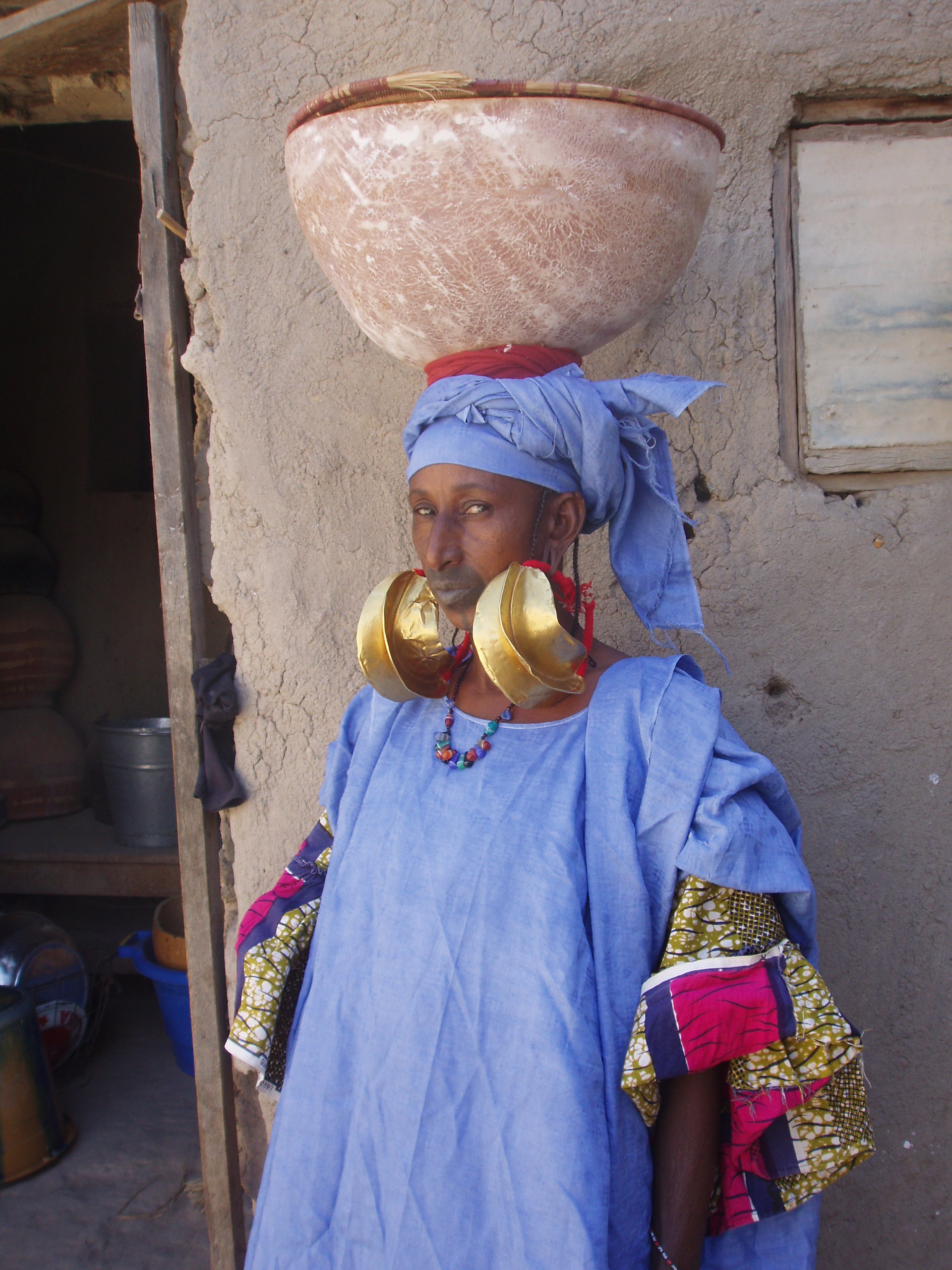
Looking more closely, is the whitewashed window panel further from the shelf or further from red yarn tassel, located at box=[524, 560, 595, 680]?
the shelf

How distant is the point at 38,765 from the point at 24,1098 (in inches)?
78.6

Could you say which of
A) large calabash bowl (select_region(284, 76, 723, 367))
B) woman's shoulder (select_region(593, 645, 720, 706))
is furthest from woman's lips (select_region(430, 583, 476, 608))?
large calabash bowl (select_region(284, 76, 723, 367))

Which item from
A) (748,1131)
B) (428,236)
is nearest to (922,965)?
(748,1131)

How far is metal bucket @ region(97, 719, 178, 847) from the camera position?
3.58 metres

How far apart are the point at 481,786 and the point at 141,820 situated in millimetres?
2730

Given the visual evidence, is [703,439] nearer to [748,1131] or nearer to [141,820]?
[748,1131]

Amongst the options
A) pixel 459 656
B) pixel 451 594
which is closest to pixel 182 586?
pixel 459 656

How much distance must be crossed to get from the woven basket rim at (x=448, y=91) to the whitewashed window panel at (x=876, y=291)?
30.8 inches

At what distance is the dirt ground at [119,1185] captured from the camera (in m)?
2.56

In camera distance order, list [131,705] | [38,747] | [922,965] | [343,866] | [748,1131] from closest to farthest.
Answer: [748,1131]
[343,866]
[922,965]
[38,747]
[131,705]

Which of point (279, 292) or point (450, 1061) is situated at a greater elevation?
point (279, 292)

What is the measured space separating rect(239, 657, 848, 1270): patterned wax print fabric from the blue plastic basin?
5.98 feet

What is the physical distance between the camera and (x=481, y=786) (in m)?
1.33

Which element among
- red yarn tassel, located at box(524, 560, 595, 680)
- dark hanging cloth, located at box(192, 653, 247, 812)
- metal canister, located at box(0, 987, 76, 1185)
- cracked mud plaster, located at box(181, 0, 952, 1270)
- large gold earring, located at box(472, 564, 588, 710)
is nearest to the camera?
large gold earring, located at box(472, 564, 588, 710)
